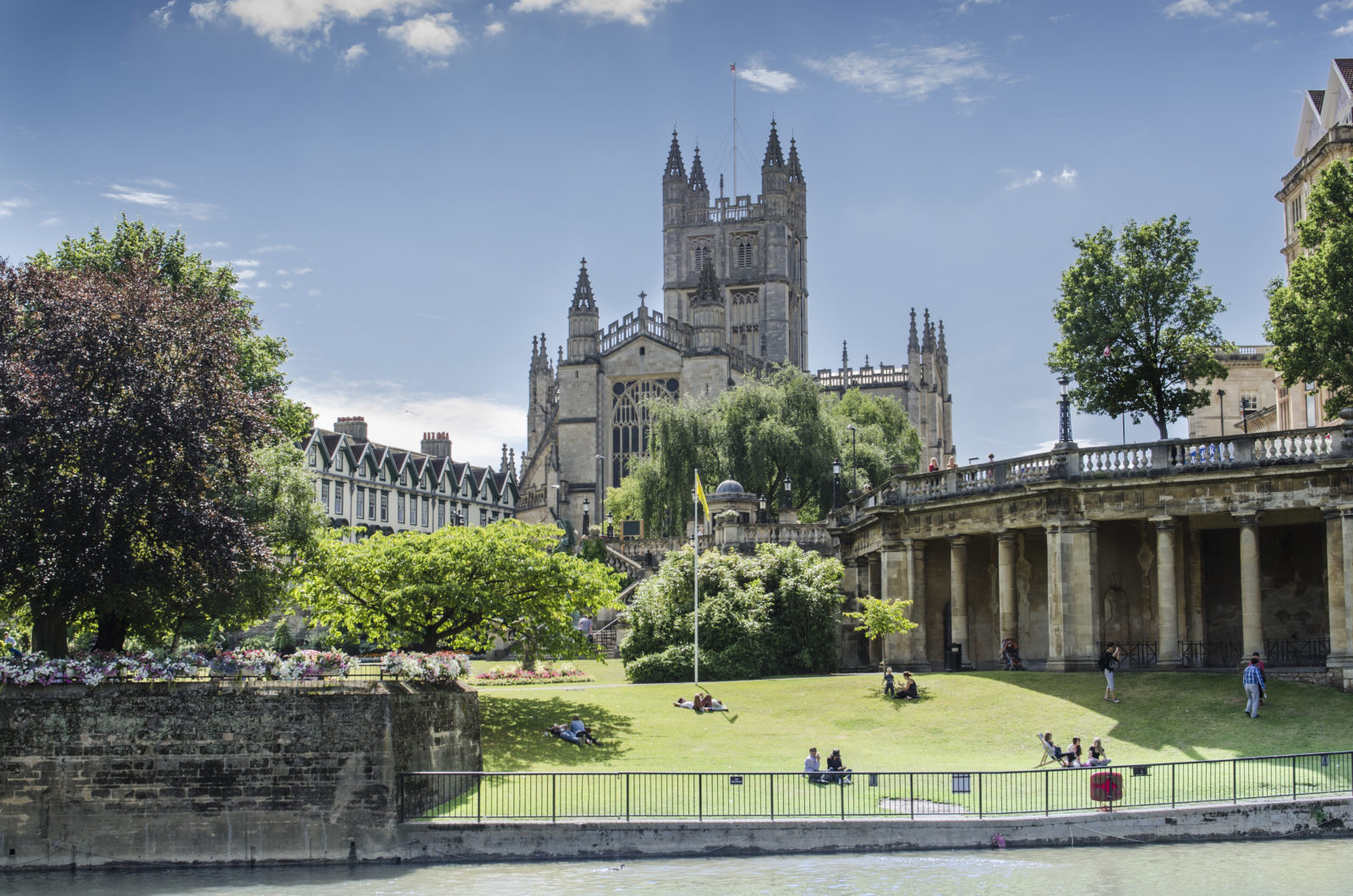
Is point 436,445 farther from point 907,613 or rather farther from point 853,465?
point 907,613

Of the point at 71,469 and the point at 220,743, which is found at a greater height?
the point at 71,469

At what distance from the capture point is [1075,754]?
29094 millimetres

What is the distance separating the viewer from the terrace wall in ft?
90.3

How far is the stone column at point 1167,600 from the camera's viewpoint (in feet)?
123

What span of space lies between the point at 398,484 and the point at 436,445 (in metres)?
12.2

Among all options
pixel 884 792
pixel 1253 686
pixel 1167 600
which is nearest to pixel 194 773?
pixel 884 792

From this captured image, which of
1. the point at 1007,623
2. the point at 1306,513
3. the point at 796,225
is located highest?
the point at 796,225

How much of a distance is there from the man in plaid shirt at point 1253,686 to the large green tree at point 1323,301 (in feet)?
41.9

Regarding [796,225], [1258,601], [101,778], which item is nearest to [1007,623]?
[1258,601]

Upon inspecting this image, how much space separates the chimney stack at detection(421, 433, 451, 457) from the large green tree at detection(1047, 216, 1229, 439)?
7401 cm

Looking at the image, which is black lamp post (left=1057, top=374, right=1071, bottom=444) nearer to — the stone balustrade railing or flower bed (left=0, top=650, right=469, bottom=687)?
the stone balustrade railing

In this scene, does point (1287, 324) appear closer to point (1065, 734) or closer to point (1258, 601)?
point (1258, 601)

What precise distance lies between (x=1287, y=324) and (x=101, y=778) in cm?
3536

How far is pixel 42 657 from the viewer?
28.7 m
